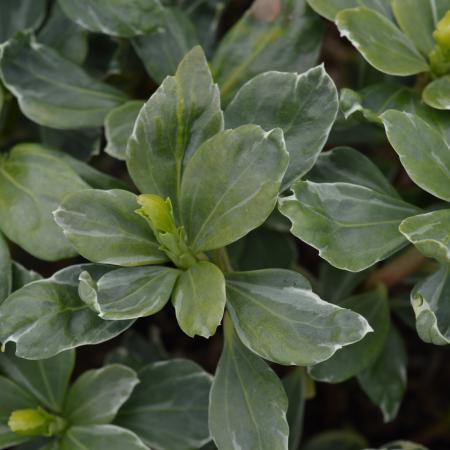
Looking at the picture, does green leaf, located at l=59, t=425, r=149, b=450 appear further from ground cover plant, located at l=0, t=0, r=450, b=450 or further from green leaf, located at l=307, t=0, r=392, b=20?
green leaf, located at l=307, t=0, r=392, b=20

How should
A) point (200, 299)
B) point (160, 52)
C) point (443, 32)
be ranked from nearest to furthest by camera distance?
point (200, 299) < point (443, 32) < point (160, 52)

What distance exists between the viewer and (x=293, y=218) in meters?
1.12

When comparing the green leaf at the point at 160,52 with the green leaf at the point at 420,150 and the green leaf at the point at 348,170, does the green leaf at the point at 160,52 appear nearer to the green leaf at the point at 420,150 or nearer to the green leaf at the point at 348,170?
the green leaf at the point at 348,170

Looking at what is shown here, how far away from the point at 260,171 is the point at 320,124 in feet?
0.51

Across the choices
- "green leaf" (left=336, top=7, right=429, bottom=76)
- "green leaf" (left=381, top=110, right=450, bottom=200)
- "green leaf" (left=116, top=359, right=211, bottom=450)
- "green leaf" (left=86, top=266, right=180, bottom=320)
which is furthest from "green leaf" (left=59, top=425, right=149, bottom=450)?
"green leaf" (left=336, top=7, right=429, bottom=76)

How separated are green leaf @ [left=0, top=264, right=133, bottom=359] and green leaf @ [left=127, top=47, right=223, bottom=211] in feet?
0.61

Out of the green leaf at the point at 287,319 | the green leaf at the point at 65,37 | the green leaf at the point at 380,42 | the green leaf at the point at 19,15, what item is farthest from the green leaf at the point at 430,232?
the green leaf at the point at 19,15

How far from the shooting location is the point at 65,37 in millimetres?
1525

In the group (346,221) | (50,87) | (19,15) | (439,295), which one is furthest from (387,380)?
(19,15)

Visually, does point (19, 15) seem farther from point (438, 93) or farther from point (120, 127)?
point (438, 93)

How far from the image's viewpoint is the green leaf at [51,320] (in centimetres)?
113

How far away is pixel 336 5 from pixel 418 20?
138mm

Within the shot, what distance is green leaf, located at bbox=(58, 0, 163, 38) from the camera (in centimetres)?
139

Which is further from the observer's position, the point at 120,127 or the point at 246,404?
the point at 120,127
